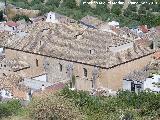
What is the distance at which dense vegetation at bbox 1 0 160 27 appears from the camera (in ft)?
279

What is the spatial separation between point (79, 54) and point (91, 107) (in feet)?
46.2

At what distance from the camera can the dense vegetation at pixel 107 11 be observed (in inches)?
3346

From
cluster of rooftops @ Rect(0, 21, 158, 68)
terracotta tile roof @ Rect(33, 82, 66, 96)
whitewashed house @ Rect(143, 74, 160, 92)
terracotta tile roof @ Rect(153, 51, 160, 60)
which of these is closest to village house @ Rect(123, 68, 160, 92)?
whitewashed house @ Rect(143, 74, 160, 92)

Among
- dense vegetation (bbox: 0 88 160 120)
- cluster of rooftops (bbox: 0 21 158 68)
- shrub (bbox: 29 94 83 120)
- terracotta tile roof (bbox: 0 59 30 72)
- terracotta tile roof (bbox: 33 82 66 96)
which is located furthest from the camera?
terracotta tile roof (bbox: 0 59 30 72)

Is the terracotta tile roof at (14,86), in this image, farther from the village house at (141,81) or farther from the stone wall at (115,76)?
the village house at (141,81)

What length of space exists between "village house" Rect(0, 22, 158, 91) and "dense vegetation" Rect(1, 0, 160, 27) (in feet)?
87.7

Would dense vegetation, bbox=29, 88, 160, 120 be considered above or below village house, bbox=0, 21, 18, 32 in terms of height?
above

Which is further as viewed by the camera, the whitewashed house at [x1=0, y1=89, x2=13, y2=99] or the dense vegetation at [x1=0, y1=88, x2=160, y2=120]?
the whitewashed house at [x1=0, y1=89, x2=13, y2=99]

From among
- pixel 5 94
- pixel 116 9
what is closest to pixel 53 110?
pixel 5 94

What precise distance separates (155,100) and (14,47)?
73.2 feet

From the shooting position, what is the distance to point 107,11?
92312mm

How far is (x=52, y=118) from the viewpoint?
35.2 meters

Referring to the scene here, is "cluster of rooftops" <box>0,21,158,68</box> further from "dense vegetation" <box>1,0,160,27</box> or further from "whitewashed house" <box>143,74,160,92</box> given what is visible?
"dense vegetation" <box>1,0,160,27</box>

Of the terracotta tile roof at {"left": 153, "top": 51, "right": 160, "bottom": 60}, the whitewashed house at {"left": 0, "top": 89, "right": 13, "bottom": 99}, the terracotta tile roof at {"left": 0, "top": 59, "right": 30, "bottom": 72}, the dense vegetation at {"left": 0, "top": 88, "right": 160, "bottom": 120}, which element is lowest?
the whitewashed house at {"left": 0, "top": 89, "right": 13, "bottom": 99}
